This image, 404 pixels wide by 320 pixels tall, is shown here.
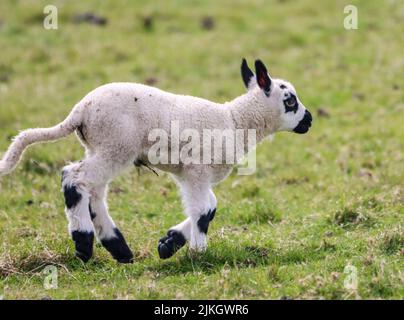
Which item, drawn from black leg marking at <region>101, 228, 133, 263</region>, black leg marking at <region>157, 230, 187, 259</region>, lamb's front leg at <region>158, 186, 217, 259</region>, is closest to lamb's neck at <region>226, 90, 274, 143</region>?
lamb's front leg at <region>158, 186, 217, 259</region>

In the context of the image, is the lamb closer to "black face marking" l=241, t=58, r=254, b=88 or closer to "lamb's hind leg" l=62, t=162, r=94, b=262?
"lamb's hind leg" l=62, t=162, r=94, b=262

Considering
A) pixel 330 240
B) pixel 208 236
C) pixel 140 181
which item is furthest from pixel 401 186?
pixel 140 181

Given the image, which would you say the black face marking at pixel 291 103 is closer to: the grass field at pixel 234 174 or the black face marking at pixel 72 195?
the grass field at pixel 234 174

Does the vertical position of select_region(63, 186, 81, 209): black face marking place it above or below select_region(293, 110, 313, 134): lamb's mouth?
below

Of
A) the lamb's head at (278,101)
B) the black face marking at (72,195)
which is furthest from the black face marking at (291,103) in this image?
the black face marking at (72,195)

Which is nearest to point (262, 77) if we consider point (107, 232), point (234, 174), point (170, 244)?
point (170, 244)

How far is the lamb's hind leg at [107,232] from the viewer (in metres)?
7.83

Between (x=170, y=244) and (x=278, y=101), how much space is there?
2020 mm

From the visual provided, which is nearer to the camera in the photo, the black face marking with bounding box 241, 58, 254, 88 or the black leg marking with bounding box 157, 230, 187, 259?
the black leg marking with bounding box 157, 230, 187, 259

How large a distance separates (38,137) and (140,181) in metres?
3.47

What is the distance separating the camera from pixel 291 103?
848 cm

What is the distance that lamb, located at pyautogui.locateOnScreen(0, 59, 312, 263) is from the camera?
297 inches

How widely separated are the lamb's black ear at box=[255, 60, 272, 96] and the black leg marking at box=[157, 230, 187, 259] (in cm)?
187

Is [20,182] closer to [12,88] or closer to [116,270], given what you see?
[116,270]
